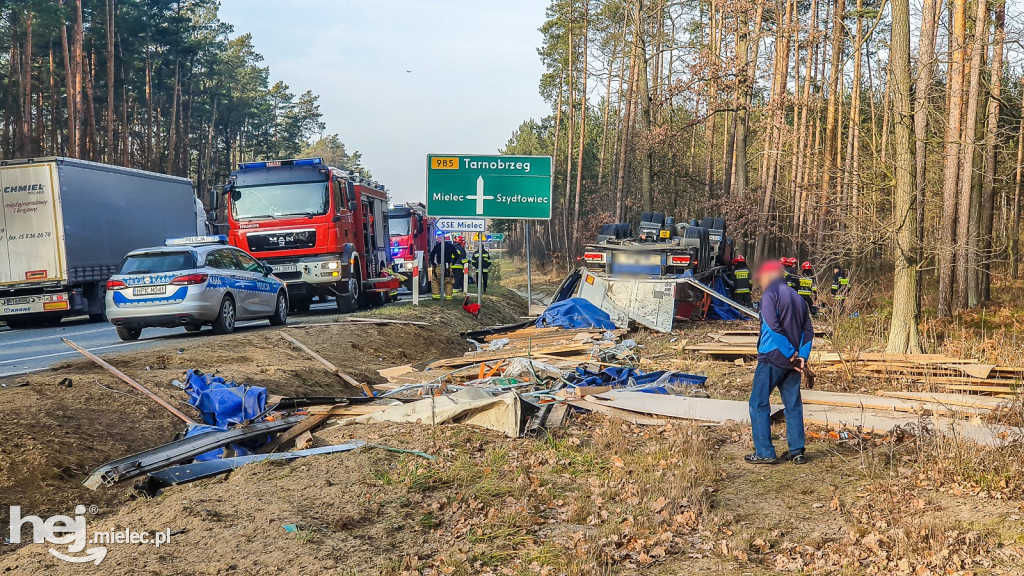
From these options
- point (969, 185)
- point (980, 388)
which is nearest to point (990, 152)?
point (969, 185)

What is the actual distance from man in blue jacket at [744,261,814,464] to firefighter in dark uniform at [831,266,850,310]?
6.44 meters

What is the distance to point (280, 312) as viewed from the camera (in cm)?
1775

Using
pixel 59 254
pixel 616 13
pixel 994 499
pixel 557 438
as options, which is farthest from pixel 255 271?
pixel 616 13

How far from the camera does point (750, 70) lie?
3162cm

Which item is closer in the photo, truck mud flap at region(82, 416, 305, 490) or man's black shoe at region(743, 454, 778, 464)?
truck mud flap at region(82, 416, 305, 490)

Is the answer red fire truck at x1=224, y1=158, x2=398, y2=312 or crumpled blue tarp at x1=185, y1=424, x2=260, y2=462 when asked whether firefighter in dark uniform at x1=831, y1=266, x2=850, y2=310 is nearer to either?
crumpled blue tarp at x1=185, y1=424, x2=260, y2=462

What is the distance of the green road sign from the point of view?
66.7 feet

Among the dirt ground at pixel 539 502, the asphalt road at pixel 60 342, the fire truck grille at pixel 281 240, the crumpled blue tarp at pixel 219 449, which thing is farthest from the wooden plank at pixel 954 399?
the fire truck grille at pixel 281 240

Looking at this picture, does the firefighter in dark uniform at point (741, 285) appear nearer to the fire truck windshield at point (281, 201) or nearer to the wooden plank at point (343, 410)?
the fire truck windshield at point (281, 201)

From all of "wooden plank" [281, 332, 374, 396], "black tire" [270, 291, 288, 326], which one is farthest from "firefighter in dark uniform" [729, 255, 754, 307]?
"wooden plank" [281, 332, 374, 396]

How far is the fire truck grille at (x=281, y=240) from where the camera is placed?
64.2 ft

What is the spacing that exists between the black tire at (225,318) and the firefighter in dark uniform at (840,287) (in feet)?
33.5

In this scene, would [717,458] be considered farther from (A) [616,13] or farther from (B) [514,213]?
(A) [616,13]

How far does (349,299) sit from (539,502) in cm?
1528
